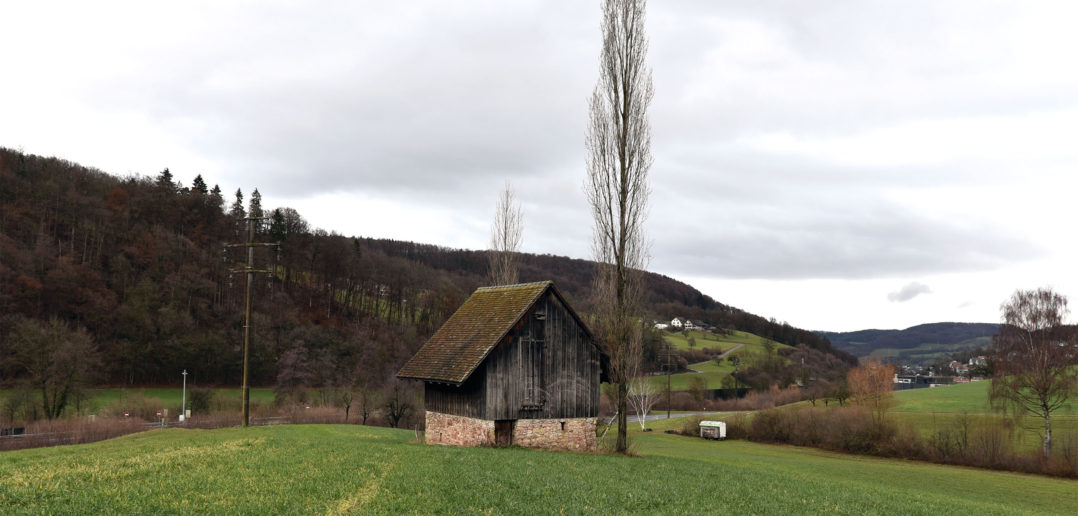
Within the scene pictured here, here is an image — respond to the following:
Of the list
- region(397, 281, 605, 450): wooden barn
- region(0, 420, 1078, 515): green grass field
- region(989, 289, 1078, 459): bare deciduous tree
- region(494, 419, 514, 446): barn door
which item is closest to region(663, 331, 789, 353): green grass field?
region(989, 289, 1078, 459): bare deciduous tree

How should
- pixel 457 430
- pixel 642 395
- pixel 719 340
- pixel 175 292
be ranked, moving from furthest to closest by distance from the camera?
pixel 719 340
pixel 175 292
pixel 642 395
pixel 457 430

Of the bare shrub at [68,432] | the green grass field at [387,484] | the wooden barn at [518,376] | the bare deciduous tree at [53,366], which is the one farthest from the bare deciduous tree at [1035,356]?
the bare deciduous tree at [53,366]

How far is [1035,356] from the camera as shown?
53.9 metres

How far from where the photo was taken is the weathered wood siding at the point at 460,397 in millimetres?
27917

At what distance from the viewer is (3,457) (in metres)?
20.2

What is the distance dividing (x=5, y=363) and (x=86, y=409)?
1604 centimetres

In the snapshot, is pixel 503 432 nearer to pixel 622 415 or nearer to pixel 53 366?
pixel 622 415

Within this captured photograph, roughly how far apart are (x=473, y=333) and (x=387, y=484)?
14.3 m

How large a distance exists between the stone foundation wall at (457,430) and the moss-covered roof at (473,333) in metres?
2.25

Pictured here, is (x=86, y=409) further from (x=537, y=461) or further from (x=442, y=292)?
(x=442, y=292)

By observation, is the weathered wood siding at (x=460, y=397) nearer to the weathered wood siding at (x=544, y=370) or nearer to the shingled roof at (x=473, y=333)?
the weathered wood siding at (x=544, y=370)

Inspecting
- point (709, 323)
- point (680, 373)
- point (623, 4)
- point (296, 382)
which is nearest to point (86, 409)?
point (296, 382)

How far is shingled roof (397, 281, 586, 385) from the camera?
2812 centimetres

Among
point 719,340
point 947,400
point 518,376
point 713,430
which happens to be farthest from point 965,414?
point 719,340
